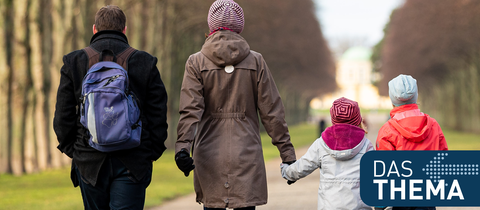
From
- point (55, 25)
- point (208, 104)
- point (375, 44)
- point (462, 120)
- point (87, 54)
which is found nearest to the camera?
point (87, 54)

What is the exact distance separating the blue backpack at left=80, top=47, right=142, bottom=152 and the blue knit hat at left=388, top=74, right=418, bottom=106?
71.9 inches

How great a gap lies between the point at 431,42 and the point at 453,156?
32168mm

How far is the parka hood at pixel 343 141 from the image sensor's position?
4.29 meters

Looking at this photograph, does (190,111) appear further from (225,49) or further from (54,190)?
(54,190)

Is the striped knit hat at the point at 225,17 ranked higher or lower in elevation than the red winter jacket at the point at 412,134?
higher

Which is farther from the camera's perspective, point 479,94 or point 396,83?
point 479,94

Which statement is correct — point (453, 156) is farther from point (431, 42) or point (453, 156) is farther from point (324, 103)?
point (324, 103)

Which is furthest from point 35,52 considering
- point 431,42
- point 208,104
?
point 431,42

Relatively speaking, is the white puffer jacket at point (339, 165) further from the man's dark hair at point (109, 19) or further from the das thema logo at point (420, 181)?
the man's dark hair at point (109, 19)

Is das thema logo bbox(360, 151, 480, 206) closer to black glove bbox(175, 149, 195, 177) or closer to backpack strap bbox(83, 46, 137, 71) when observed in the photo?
black glove bbox(175, 149, 195, 177)

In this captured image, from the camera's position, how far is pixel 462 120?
44250 mm

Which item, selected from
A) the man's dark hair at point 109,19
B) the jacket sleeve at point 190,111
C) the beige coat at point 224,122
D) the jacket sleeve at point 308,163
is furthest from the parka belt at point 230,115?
the man's dark hair at point 109,19

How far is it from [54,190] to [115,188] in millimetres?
8776

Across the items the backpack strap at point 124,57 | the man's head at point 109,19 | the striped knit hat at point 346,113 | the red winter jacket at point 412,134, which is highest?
the man's head at point 109,19
